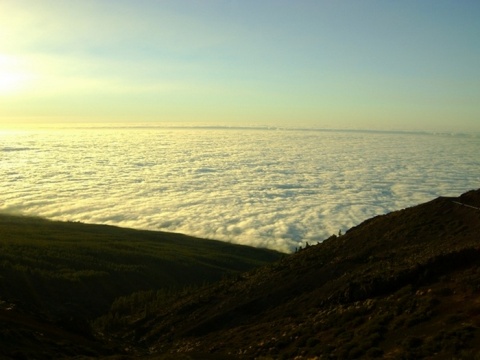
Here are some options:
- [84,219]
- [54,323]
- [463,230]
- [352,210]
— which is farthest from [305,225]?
[54,323]

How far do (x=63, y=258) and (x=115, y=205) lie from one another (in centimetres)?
7044

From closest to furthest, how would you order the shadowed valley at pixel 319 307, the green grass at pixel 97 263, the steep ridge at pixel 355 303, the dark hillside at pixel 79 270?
the steep ridge at pixel 355 303, the shadowed valley at pixel 319 307, the dark hillside at pixel 79 270, the green grass at pixel 97 263

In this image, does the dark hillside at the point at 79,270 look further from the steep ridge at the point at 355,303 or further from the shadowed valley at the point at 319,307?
the steep ridge at the point at 355,303

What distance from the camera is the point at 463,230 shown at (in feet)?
96.8

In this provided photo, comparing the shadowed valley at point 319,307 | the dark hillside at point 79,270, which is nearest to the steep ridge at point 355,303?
the shadowed valley at point 319,307

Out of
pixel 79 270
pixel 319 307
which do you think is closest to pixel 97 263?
pixel 79 270

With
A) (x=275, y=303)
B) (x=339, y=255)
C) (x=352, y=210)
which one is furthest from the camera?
(x=352, y=210)

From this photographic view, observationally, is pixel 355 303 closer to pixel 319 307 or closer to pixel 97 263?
pixel 319 307

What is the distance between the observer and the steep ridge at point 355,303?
15.6 m

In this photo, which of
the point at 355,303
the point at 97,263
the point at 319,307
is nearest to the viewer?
the point at 355,303

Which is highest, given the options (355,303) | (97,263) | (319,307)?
(355,303)

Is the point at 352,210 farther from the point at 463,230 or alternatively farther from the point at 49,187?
the point at 49,187

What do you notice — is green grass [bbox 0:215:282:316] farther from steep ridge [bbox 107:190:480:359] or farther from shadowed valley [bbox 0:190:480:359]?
steep ridge [bbox 107:190:480:359]

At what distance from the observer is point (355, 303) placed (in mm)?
20719
